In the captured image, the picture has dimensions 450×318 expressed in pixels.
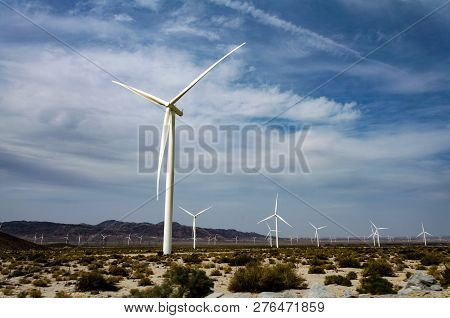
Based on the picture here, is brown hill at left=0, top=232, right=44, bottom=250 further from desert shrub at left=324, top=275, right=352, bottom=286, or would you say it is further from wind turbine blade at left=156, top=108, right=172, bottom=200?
desert shrub at left=324, top=275, right=352, bottom=286

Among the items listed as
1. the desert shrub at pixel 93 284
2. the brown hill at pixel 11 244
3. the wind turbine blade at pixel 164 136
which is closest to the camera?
the desert shrub at pixel 93 284

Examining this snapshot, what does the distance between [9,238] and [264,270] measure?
108m

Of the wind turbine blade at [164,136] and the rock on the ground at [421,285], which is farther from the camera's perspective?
the wind turbine blade at [164,136]

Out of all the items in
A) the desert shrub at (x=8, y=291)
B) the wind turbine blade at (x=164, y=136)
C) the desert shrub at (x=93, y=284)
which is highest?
the wind turbine blade at (x=164, y=136)

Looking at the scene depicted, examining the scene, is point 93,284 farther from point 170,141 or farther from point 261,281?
point 170,141

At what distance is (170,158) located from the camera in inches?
1804

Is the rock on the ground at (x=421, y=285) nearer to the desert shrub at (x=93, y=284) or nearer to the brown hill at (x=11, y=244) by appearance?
the desert shrub at (x=93, y=284)

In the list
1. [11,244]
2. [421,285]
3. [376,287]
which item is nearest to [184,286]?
[376,287]

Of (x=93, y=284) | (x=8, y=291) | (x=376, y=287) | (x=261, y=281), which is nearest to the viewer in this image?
(x=376, y=287)

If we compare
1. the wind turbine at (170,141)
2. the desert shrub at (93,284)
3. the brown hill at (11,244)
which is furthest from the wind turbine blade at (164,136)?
the brown hill at (11,244)

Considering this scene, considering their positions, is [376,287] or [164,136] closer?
[376,287]

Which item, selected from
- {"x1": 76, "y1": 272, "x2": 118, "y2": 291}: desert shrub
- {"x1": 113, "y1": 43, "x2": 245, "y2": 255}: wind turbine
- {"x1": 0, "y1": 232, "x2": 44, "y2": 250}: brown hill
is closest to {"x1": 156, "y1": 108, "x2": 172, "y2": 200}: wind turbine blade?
{"x1": 113, "y1": 43, "x2": 245, "y2": 255}: wind turbine

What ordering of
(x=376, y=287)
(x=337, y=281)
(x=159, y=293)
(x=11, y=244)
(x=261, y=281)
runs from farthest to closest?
(x=11, y=244) < (x=337, y=281) < (x=261, y=281) < (x=376, y=287) < (x=159, y=293)
